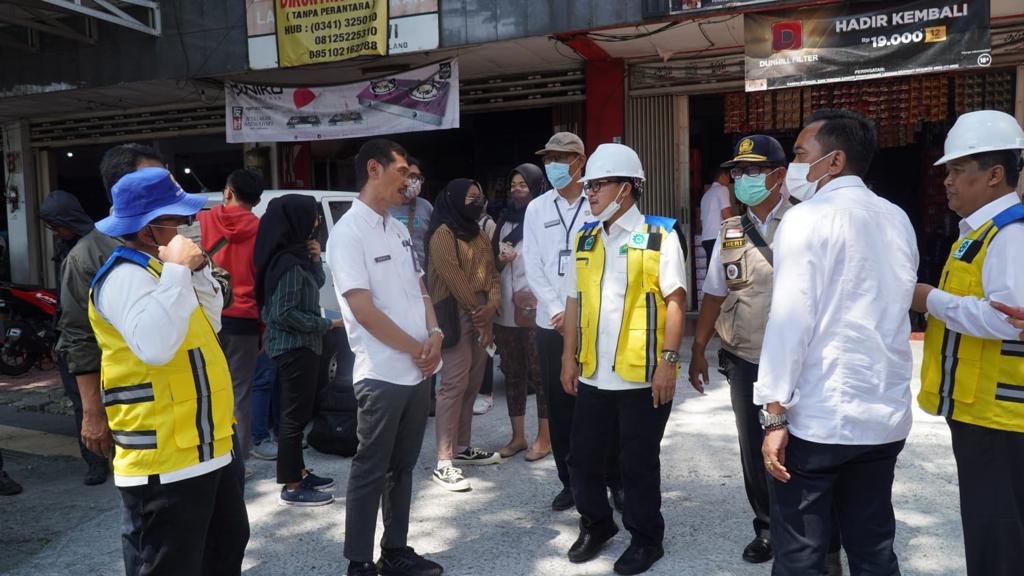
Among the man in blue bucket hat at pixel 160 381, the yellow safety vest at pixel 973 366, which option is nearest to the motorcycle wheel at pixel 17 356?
the man in blue bucket hat at pixel 160 381

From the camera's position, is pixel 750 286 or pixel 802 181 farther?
pixel 750 286

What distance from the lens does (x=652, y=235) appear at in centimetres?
337

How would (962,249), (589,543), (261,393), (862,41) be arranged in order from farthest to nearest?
(862,41) → (261,393) → (589,543) → (962,249)

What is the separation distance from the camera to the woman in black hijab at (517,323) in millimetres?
4934

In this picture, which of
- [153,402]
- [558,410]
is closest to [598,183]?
[558,410]

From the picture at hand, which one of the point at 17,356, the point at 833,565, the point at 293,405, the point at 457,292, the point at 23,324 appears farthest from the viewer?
the point at 17,356

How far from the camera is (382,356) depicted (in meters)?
3.26

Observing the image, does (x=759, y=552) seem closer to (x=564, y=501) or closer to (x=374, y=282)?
(x=564, y=501)

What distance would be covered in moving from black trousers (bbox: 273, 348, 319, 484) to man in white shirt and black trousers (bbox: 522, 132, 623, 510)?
131 cm

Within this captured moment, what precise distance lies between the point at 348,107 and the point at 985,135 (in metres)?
7.81

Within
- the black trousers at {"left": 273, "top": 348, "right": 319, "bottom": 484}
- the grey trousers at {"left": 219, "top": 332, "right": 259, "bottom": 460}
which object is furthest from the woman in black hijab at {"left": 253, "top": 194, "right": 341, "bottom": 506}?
the grey trousers at {"left": 219, "top": 332, "right": 259, "bottom": 460}

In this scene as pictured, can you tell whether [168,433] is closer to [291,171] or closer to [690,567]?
[690,567]

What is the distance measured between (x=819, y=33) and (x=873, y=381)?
5.93 metres

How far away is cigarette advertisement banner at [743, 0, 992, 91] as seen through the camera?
6828 millimetres
